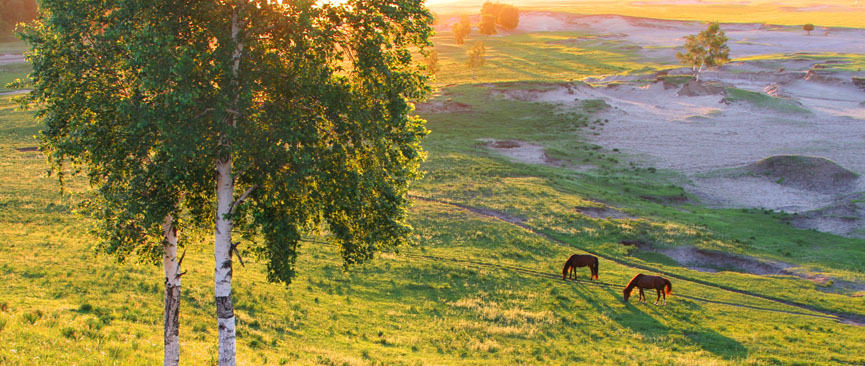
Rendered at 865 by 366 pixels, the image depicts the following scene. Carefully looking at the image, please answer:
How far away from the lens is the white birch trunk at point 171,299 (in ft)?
49.1

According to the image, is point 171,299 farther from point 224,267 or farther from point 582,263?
point 582,263

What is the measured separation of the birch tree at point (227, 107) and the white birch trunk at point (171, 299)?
0.15 m

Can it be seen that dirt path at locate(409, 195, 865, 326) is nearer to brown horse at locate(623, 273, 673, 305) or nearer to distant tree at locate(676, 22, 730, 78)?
brown horse at locate(623, 273, 673, 305)

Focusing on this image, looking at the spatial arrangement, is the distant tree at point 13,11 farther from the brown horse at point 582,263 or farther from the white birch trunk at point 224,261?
the white birch trunk at point 224,261

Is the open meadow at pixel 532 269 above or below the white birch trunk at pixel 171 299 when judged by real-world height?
below

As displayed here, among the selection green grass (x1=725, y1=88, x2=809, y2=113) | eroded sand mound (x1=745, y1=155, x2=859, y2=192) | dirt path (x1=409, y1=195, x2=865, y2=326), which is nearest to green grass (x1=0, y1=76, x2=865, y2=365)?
dirt path (x1=409, y1=195, x2=865, y2=326)

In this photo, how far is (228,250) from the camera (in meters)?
14.7

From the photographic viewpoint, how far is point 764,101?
309 feet

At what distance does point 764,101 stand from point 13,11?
18234 centimetres

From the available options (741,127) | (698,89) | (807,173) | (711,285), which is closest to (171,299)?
(711,285)

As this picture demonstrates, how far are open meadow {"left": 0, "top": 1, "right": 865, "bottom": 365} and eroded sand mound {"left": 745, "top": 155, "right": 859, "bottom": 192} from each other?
0.22m

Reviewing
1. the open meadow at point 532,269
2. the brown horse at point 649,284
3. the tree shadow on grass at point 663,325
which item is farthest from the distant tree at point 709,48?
the brown horse at point 649,284

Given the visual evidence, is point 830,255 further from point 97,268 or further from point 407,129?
point 97,268

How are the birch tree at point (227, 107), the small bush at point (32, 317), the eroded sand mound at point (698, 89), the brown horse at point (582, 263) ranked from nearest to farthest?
the birch tree at point (227, 107)
the small bush at point (32, 317)
the brown horse at point (582, 263)
the eroded sand mound at point (698, 89)
